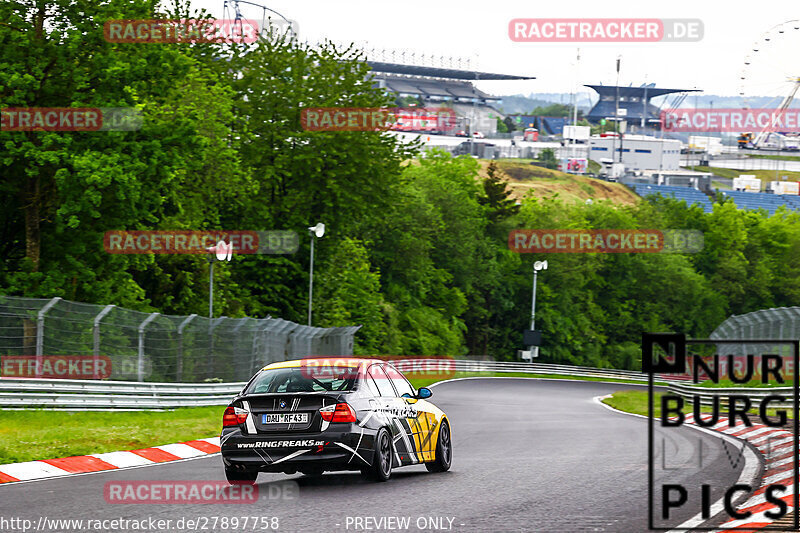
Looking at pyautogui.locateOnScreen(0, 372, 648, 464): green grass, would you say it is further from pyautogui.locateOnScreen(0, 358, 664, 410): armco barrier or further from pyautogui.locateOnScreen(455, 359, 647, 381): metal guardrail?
pyautogui.locateOnScreen(455, 359, 647, 381): metal guardrail

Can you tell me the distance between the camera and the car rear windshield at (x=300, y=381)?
1195cm

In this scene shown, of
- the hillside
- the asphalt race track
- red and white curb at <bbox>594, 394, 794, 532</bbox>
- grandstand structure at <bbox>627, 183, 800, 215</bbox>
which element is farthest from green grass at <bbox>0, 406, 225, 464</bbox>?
grandstand structure at <bbox>627, 183, 800, 215</bbox>

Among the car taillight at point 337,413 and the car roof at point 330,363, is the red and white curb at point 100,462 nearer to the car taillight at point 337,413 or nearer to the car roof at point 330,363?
the car roof at point 330,363

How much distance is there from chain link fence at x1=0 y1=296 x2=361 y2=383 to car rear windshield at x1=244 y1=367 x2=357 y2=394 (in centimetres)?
865

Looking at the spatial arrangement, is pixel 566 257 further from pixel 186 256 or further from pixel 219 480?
pixel 219 480

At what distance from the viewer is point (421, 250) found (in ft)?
254

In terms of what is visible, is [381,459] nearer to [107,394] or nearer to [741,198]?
[107,394]

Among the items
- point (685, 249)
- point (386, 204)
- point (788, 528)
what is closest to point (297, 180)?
point (386, 204)

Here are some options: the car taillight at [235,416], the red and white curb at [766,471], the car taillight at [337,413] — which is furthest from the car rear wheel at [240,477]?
the red and white curb at [766,471]

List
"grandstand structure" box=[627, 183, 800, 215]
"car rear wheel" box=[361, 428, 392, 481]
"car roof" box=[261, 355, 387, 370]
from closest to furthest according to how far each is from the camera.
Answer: "car rear wheel" box=[361, 428, 392, 481] < "car roof" box=[261, 355, 387, 370] < "grandstand structure" box=[627, 183, 800, 215]

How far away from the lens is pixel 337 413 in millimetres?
11438

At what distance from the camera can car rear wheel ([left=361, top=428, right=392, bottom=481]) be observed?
1173 centimetres

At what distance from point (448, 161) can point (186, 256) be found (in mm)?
53895

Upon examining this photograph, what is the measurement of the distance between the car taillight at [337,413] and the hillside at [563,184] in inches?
6183
